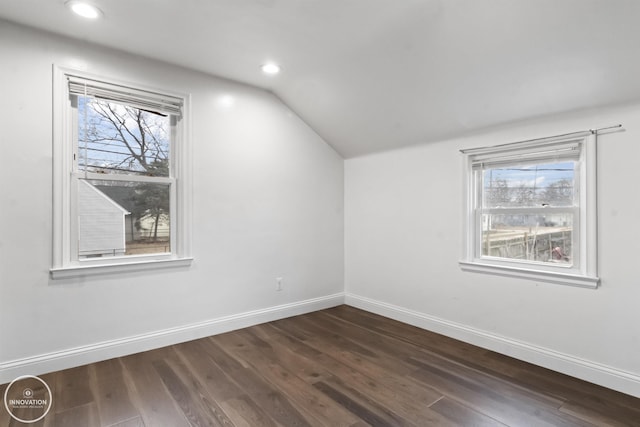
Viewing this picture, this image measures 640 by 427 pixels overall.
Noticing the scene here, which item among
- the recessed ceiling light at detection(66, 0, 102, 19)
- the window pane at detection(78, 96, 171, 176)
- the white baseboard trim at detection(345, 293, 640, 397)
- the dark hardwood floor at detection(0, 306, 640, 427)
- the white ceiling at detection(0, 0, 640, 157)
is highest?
the recessed ceiling light at detection(66, 0, 102, 19)

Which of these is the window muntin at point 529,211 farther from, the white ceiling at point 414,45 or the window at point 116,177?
the window at point 116,177

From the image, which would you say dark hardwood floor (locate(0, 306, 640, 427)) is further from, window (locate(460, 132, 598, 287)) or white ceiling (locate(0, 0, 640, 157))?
white ceiling (locate(0, 0, 640, 157))

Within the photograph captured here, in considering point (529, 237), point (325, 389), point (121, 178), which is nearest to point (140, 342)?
point (121, 178)

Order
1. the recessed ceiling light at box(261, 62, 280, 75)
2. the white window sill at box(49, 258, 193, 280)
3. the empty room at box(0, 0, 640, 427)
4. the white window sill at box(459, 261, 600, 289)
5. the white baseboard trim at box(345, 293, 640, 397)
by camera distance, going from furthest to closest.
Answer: the recessed ceiling light at box(261, 62, 280, 75), the white window sill at box(49, 258, 193, 280), the white window sill at box(459, 261, 600, 289), the white baseboard trim at box(345, 293, 640, 397), the empty room at box(0, 0, 640, 427)

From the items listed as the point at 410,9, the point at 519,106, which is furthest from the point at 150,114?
the point at 519,106

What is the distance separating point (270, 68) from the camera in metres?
3.10

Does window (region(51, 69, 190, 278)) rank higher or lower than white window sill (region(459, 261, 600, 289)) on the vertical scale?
higher

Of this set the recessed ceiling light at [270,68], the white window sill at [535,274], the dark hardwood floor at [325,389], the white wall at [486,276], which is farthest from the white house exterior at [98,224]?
the white window sill at [535,274]

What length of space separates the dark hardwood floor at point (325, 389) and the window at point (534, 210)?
77 cm

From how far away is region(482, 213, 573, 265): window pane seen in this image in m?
2.64

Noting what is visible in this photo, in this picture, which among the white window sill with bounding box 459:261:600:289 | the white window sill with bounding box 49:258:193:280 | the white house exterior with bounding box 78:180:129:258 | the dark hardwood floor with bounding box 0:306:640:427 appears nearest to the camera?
the dark hardwood floor with bounding box 0:306:640:427

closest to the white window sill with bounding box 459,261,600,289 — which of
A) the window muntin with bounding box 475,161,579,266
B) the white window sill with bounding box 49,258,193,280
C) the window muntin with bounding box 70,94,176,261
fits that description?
the window muntin with bounding box 475,161,579,266

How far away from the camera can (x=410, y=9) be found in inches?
84.5

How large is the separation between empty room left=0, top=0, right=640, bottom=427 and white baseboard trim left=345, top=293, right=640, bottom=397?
0.04ft
